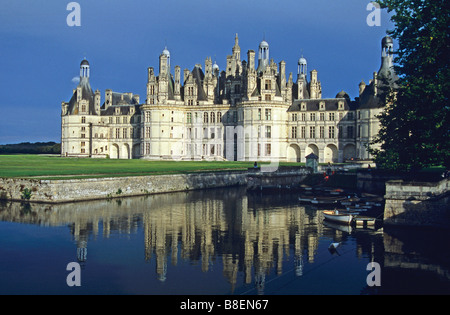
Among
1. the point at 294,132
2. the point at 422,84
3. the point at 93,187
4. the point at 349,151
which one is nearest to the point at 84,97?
the point at 294,132

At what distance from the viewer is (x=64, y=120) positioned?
93812 millimetres

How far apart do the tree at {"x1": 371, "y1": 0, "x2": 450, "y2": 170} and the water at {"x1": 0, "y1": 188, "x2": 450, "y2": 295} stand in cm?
470

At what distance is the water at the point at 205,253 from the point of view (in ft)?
57.1

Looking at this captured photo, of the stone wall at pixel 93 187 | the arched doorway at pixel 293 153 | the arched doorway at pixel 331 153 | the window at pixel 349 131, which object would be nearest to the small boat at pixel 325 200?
the stone wall at pixel 93 187

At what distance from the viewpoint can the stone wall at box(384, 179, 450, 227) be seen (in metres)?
26.5

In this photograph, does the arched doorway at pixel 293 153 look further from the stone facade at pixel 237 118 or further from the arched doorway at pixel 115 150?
the arched doorway at pixel 115 150

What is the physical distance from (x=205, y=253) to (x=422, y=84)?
1598 cm

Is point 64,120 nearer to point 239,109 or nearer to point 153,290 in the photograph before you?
point 239,109

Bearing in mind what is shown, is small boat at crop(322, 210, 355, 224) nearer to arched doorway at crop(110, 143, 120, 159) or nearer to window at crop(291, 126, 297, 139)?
window at crop(291, 126, 297, 139)

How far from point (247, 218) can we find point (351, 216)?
22.8 ft

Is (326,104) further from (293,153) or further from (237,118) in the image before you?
(237,118)

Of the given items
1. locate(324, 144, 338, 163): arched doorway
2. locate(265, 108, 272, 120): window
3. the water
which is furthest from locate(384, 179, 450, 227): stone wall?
locate(324, 144, 338, 163): arched doorway

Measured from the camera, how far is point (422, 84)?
27500 millimetres

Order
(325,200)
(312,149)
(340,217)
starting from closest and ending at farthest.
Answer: (340,217) < (325,200) < (312,149)
